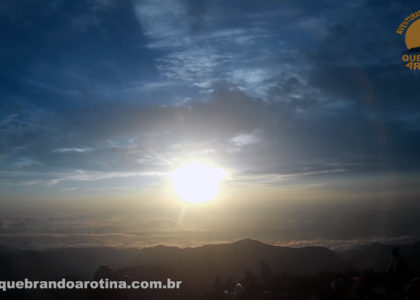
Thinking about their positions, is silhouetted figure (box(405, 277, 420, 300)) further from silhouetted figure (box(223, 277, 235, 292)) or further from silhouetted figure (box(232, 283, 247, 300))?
silhouetted figure (box(223, 277, 235, 292))

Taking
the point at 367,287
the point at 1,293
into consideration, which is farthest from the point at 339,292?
the point at 1,293

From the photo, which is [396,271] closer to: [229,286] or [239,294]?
[239,294]

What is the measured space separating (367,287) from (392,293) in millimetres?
2756

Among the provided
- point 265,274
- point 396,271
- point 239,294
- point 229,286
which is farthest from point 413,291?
point 229,286

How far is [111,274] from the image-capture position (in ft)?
153

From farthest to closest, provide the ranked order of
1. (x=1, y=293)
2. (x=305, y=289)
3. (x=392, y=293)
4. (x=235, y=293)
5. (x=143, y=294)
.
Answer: (x=1, y=293), (x=143, y=294), (x=235, y=293), (x=305, y=289), (x=392, y=293)

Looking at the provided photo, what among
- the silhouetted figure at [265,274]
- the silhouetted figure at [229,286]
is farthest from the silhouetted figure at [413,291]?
the silhouetted figure at [229,286]

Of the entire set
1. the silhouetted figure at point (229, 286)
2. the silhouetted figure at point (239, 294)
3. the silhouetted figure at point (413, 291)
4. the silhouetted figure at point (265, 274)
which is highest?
the silhouetted figure at point (413, 291)

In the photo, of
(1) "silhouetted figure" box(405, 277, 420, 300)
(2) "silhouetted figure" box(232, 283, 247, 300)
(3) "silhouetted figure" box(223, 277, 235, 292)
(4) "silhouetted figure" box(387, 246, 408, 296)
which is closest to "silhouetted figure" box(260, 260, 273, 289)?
(2) "silhouetted figure" box(232, 283, 247, 300)

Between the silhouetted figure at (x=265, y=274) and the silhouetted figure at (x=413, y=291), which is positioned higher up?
the silhouetted figure at (x=413, y=291)

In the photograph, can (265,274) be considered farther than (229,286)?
No

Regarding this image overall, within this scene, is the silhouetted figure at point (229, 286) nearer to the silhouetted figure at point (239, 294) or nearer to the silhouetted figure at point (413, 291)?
the silhouetted figure at point (239, 294)

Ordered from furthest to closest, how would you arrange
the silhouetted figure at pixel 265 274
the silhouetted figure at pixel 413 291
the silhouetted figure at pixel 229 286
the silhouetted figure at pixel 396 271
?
1. the silhouetted figure at pixel 229 286
2. the silhouetted figure at pixel 265 274
3. the silhouetted figure at pixel 396 271
4. the silhouetted figure at pixel 413 291

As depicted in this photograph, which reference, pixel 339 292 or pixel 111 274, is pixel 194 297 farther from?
pixel 339 292
